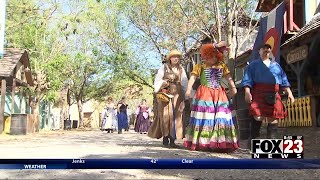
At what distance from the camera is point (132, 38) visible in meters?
4.42

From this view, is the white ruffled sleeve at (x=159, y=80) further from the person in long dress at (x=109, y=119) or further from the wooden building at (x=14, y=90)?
the person in long dress at (x=109, y=119)

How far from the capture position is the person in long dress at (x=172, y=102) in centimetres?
539

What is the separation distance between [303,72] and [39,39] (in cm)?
502

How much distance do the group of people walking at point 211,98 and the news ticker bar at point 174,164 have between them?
1.62 metres

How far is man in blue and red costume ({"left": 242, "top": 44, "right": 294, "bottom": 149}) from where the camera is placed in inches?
153

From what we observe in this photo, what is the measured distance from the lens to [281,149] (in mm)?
2258

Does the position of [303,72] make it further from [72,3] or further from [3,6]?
[3,6]

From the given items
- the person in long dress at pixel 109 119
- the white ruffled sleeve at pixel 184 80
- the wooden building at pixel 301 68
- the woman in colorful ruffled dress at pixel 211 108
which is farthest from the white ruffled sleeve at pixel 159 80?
the person in long dress at pixel 109 119

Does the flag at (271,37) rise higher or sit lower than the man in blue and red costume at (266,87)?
higher

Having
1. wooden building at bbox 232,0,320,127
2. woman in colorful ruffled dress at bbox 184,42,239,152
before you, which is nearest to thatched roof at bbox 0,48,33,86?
wooden building at bbox 232,0,320,127

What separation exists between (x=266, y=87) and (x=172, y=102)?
1.83 m

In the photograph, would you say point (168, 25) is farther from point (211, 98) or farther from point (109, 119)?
point (109, 119)

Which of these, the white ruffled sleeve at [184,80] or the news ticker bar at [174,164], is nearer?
the news ticker bar at [174,164]

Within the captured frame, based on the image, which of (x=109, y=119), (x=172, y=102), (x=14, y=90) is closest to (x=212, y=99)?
(x=172, y=102)
